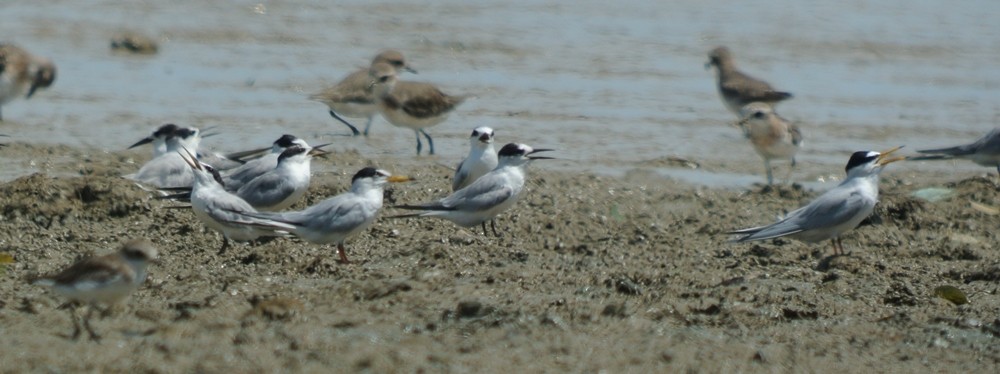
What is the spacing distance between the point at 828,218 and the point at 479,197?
1929 mm

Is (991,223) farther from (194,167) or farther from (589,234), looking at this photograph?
(194,167)

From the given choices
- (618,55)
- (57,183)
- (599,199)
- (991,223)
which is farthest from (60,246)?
(618,55)

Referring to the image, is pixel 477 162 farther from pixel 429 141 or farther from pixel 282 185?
pixel 429 141

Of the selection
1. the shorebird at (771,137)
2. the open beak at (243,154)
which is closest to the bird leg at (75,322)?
the open beak at (243,154)

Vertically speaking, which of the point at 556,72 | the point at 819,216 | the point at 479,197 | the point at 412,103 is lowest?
the point at 556,72

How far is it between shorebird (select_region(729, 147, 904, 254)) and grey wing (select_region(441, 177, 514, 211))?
4.47 ft

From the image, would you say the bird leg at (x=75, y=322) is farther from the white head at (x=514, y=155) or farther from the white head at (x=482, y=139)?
the white head at (x=482, y=139)

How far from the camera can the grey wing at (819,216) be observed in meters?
8.27

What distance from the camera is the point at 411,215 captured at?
863 cm

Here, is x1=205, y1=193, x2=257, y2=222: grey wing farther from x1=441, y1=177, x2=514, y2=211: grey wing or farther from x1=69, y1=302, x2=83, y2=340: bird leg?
x1=69, y1=302, x2=83, y2=340: bird leg

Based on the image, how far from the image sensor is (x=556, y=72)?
50.3ft

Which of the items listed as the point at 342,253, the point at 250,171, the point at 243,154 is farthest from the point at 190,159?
the point at 342,253

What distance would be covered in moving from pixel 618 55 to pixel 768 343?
10.3m

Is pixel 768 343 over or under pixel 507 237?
over
